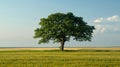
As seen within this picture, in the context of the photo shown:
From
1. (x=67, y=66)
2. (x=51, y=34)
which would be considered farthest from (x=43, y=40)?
(x=67, y=66)

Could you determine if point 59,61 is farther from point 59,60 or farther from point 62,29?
point 62,29

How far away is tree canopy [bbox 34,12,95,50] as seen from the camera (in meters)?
77.4

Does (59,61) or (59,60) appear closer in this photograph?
(59,61)

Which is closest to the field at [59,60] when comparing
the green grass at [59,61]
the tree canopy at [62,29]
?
the green grass at [59,61]

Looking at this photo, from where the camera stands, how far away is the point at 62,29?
3002 inches

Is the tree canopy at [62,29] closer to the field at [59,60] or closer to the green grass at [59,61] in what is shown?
the field at [59,60]

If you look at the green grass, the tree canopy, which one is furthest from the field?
the tree canopy

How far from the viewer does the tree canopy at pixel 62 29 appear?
7738 centimetres

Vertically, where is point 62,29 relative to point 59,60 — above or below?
above

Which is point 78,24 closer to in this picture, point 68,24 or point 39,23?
point 68,24

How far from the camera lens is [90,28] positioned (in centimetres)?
8106

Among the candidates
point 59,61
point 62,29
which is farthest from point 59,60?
point 62,29

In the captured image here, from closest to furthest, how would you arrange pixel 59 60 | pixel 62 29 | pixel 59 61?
1. pixel 59 61
2. pixel 59 60
3. pixel 62 29

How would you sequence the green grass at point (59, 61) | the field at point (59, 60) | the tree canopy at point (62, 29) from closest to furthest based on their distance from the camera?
the green grass at point (59, 61) → the field at point (59, 60) → the tree canopy at point (62, 29)
